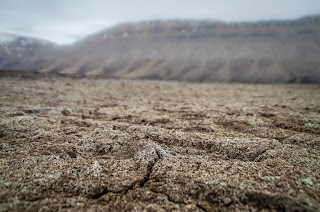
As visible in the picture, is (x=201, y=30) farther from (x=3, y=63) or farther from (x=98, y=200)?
(x=3, y=63)

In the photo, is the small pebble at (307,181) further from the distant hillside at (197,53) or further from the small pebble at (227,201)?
the distant hillside at (197,53)

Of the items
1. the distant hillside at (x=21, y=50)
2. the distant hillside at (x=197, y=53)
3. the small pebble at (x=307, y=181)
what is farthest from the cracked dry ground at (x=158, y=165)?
the distant hillside at (x=21, y=50)

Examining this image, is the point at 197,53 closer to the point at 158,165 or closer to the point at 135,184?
the point at 158,165

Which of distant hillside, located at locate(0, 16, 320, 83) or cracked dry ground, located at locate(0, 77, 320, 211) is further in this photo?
distant hillside, located at locate(0, 16, 320, 83)

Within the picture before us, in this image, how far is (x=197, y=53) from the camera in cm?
2562

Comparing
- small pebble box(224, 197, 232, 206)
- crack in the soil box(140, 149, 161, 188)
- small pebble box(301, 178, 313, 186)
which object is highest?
small pebble box(301, 178, 313, 186)

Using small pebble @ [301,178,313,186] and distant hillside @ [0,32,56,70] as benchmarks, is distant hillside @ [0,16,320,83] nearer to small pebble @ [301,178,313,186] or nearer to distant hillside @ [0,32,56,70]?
distant hillside @ [0,32,56,70]

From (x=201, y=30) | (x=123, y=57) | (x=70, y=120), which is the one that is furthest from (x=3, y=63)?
(x=70, y=120)

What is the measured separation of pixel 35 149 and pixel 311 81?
2000cm

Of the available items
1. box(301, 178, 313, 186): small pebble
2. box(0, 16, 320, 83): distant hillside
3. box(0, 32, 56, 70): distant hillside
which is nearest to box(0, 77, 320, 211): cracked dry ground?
box(301, 178, 313, 186): small pebble

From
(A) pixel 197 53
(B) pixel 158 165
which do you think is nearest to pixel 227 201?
(B) pixel 158 165

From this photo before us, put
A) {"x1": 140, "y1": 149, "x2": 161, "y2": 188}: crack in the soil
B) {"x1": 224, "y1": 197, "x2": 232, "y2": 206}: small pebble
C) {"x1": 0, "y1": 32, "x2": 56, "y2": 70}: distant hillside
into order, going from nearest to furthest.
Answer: {"x1": 224, "y1": 197, "x2": 232, "y2": 206}: small pebble
{"x1": 140, "y1": 149, "x2": 161, "y2": 188}: crack in the soil
{"x1": 0, "y1": 32, "x2": 56, "y2": 70}: distant hillside

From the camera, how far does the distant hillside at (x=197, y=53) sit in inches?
742

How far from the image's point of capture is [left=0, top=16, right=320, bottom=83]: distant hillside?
61.8 feet
